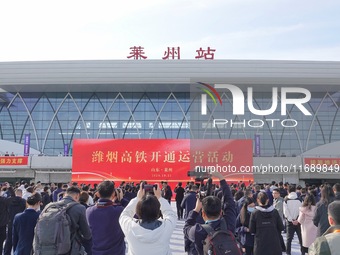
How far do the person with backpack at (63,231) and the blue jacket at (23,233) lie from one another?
44.8 inches

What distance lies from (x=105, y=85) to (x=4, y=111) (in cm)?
1091

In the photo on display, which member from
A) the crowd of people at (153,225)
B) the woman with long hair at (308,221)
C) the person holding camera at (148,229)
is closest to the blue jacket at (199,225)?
the crowd of people at (153,225)

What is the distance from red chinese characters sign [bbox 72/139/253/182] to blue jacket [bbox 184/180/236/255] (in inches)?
907

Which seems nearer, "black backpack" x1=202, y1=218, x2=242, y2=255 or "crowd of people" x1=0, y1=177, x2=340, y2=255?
"black backpack" x1=202, y1=218, x2=242, y2=255

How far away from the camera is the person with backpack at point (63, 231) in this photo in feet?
12.4

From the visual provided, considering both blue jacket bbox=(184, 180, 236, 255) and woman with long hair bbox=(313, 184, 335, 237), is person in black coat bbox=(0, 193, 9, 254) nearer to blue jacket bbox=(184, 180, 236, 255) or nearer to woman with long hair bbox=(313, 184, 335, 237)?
blue jacket bbox=(184, 180, 236, 255)

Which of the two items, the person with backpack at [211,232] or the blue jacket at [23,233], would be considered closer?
the person with backpack at [211,232]

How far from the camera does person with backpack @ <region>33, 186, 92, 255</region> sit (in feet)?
12.4

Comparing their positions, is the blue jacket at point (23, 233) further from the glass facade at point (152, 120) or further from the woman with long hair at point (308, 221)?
the glass facade at point (152, 120)

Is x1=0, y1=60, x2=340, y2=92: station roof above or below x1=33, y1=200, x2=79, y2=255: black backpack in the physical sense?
above

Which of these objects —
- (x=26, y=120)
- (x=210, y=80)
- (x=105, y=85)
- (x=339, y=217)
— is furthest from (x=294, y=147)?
(x=339, y=217)

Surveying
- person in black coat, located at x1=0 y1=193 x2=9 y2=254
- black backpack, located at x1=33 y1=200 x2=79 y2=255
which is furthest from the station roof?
black backpack, located at x1=33 y1=200 x2=79 y2=255

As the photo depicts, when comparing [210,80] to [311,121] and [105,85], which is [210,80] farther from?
[311,121]

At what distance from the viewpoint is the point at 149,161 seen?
2738 centimetres
